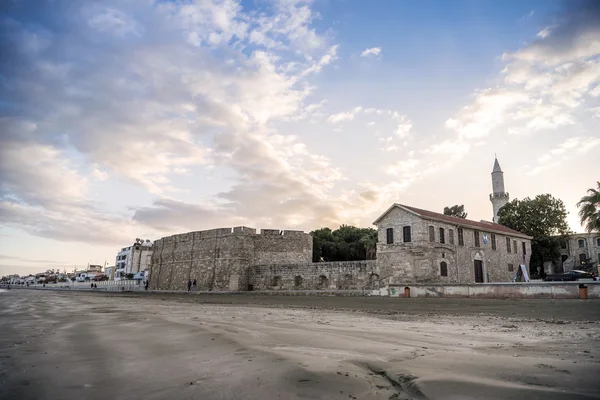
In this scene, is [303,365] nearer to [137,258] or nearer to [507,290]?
[507,290]

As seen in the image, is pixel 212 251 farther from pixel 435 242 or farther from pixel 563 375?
pixel 563 375

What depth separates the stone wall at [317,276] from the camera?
27.5 m

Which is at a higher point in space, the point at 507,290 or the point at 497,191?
the point at 497,191

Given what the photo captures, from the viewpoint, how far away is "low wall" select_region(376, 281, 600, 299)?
51.6ft

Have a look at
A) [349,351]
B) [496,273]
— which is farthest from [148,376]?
[496,273]

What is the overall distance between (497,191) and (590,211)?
2793cm

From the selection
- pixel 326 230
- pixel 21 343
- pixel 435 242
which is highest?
pixel 326 230

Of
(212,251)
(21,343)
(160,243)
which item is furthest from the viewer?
(160,243)

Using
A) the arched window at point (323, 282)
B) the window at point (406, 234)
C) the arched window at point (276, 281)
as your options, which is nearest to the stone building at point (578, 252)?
the window at point (406, 234)

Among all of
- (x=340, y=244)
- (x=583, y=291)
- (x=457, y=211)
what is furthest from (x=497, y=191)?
(x=583, y=291)

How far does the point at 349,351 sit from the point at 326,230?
148 feet

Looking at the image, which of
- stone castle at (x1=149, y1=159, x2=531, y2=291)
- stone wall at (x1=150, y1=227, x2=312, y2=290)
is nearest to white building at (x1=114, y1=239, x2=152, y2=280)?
stone castle at (x1=149, y1=159, x2=531, y2=291)

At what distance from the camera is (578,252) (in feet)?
169

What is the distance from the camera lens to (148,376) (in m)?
3.74
